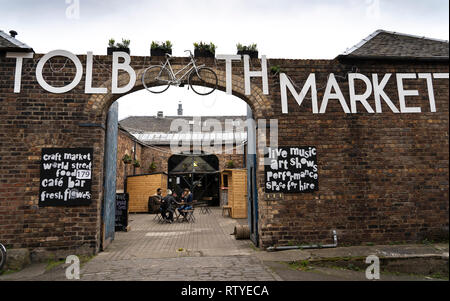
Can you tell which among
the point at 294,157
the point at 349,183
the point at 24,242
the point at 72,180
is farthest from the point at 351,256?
the point at 24,242

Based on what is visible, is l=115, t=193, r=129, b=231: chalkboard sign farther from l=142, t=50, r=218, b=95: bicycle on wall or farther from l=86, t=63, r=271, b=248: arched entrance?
l=142, t=50, r=218, b=95: bicycle on wall

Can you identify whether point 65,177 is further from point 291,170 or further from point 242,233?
point 291,170

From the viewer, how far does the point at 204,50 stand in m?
6.32

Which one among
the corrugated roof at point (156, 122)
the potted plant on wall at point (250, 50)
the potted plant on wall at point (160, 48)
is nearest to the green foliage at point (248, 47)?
the potted plant on wall at point (250, 50)

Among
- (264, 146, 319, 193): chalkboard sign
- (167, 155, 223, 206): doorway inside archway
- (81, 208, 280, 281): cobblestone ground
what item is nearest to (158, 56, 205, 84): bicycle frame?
(264, 146, 319, 193): chalkboard sign

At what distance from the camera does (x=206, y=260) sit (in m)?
5.29

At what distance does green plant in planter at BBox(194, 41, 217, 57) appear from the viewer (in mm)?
6324

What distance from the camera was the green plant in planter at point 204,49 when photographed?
6324 millimetres

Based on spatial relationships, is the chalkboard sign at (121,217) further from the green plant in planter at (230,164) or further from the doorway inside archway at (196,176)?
the doorway inside archway at (196,176)

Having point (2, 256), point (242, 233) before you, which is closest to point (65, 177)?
point (2, 256)

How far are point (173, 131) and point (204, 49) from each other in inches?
672

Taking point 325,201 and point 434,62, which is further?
point 434,62

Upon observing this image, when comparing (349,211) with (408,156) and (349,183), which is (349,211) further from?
(408,156)

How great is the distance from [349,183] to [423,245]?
192cm
